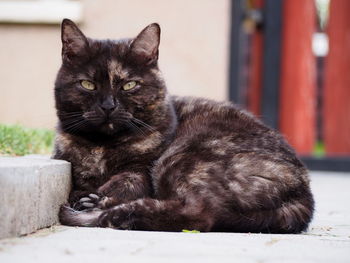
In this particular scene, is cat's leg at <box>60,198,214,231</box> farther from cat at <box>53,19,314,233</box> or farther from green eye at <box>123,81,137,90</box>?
green eye at <box>123,81,137,90</box>

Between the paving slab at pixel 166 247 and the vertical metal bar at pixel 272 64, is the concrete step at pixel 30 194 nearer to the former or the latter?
the paving slab at pixel 166 247

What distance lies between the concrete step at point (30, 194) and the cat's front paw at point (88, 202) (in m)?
0.10

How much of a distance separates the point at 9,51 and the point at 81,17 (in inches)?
35.6

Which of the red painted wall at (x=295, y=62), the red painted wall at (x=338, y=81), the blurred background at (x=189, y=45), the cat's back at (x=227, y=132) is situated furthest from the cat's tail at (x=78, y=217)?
the red painted wall at (x=338, y=81)

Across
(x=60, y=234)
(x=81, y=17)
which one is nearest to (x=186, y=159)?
(x=60, y=234)

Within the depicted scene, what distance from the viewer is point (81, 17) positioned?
6734 mm

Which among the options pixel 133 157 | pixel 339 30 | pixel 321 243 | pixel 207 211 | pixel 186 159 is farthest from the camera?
pixel 339 30

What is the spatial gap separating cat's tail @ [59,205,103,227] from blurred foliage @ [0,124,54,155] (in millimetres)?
656

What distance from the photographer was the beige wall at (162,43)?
6758 mm

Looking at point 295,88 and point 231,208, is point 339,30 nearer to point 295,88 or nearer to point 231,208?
point 295,88

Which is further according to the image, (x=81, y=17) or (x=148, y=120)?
(x=81, y=17)

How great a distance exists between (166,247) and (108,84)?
45.5 inches

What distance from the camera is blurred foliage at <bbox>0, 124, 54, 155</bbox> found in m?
3.72

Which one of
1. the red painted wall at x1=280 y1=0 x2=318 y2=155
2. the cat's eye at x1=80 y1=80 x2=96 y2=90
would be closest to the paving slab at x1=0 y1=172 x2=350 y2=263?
the cat's eye at x1=80 y1=80 x2=96 y2=90
